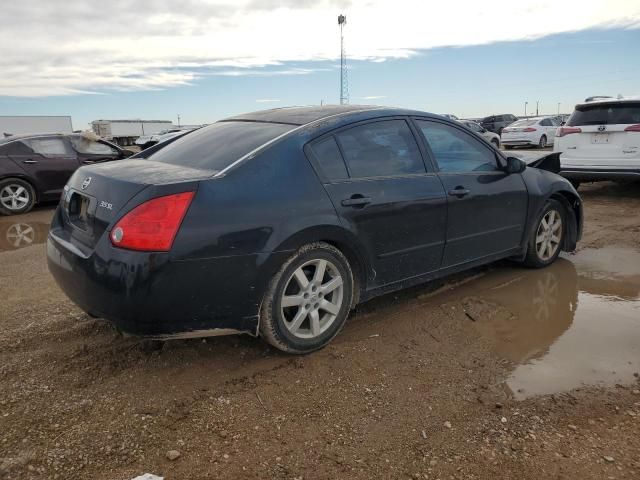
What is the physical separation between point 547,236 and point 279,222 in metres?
3.23

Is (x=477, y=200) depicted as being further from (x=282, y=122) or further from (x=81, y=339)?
(x=81, y=339)

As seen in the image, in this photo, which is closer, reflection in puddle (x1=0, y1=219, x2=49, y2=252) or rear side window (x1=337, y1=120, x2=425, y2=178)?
rear side window (x1=337, y1=120, x2=425, y2=178)

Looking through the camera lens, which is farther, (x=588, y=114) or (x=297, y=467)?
(x=588, y=114)

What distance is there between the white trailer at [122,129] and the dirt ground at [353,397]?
55471 mm

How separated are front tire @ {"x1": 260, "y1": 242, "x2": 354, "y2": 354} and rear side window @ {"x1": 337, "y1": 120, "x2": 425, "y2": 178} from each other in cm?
64

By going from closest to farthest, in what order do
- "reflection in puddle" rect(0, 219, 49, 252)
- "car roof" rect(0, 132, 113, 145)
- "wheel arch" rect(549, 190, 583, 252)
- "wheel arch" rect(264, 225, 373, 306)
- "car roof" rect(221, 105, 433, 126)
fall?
"wheel arch" rect(264, 225, 373, 306) → "car roof" rect(221, 105, 433, 126) → "wheel arch" rect(549, 190, 583, 252) → "reflection in puddle" rect(0, 219, 49, 252) → "car roof" rect(0, 132, 113, 145)

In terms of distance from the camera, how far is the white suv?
806 centimetres

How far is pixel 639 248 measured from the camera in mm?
5844

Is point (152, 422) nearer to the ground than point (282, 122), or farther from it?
nearer to the ground

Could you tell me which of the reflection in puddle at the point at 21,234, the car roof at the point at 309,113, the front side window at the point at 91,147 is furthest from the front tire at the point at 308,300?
the front side window at the point at 91,147

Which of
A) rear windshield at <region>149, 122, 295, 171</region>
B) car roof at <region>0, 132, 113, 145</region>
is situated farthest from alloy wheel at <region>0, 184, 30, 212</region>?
rear windshield at <region>149, 122, 295, 171</region>

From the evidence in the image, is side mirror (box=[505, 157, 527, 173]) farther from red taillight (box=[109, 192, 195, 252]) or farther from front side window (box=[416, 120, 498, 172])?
red taillight (box=[109, 192, 195, 252])

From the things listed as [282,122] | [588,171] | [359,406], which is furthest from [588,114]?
[359,406]

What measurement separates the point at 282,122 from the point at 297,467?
224 centimetres
